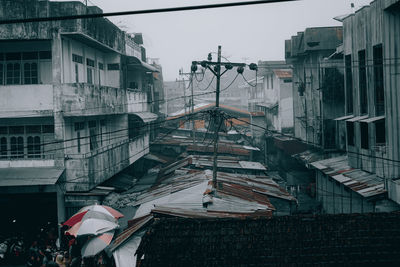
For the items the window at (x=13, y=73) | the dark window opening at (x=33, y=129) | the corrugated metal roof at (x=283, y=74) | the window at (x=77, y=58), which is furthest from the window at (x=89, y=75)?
the corrugated metal roof at (x=283, y=74)

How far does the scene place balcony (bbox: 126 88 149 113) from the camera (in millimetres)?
27047

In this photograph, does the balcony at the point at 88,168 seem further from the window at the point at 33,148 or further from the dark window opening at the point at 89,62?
the dark window opening at the point at 89,62

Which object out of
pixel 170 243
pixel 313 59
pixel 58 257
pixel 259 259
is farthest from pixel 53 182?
pixel 313 59

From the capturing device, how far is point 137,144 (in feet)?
97.0

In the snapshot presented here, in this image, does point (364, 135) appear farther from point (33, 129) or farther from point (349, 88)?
point (33, 129)

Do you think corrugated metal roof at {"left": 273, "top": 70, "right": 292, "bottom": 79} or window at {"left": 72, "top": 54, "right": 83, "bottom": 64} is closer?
window at {"left": 72, "top": 54, "right": 83, "bottom": 64}

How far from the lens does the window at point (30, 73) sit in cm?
2011

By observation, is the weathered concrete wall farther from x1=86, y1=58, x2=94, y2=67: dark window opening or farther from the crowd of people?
the crowd of people

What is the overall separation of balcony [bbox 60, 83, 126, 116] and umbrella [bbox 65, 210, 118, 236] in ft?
23.3

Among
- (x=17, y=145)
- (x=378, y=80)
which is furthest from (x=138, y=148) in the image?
(x=378, y=80)

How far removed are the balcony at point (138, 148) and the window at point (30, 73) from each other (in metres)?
8.69

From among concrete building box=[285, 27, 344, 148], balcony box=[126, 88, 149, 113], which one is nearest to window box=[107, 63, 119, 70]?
balcony box=[126, 88, 149, 113]

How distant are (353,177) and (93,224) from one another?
12657 millimetres

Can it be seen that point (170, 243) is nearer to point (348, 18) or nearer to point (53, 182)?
point (53, 182)
